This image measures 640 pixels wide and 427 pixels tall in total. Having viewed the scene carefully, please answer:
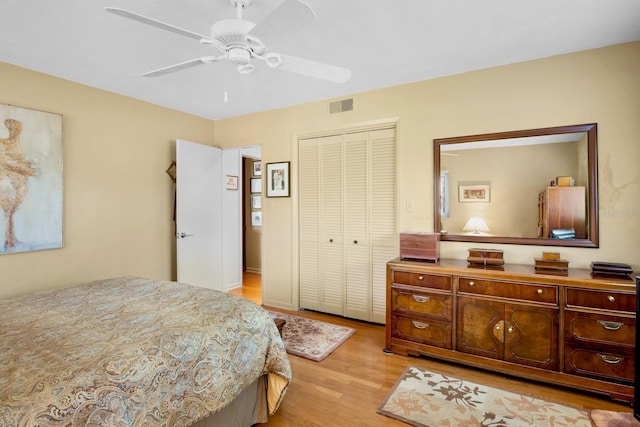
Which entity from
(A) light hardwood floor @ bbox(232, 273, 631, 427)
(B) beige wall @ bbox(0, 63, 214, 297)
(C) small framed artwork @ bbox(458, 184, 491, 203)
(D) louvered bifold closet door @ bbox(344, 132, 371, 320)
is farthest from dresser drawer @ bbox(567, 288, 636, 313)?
(B) beige wall @ bbox(0, 63, 214, 297)

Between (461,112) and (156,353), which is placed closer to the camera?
(156,353)

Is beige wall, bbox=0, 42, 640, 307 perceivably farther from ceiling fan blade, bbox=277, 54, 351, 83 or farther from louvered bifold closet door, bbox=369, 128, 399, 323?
ceiling fan blade, bbox=277, 54, 351, 83

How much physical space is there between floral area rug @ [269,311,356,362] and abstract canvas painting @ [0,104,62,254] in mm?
2383

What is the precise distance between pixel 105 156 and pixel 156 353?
2853 millimetres

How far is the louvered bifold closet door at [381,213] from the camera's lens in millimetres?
Result: 3451

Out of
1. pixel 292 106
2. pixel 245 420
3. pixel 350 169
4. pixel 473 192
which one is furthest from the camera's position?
pixel 292 106

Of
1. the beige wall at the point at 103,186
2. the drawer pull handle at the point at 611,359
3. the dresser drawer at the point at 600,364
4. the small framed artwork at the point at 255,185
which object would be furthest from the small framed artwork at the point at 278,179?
the drawer pull handle at the point at 611,359

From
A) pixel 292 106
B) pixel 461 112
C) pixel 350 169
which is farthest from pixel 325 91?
pixel 461 112

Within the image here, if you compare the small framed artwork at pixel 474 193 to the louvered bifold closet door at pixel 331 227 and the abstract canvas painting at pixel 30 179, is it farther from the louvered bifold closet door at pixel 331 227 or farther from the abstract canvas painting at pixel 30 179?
the abstract canvas painting at pixel 30 179

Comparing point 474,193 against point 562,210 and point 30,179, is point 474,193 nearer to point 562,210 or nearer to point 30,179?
point 562,210

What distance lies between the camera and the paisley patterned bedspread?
114 centimetres

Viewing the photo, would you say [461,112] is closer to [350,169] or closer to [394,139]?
[394,139]

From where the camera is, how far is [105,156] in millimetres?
3465

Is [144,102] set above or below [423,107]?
above
